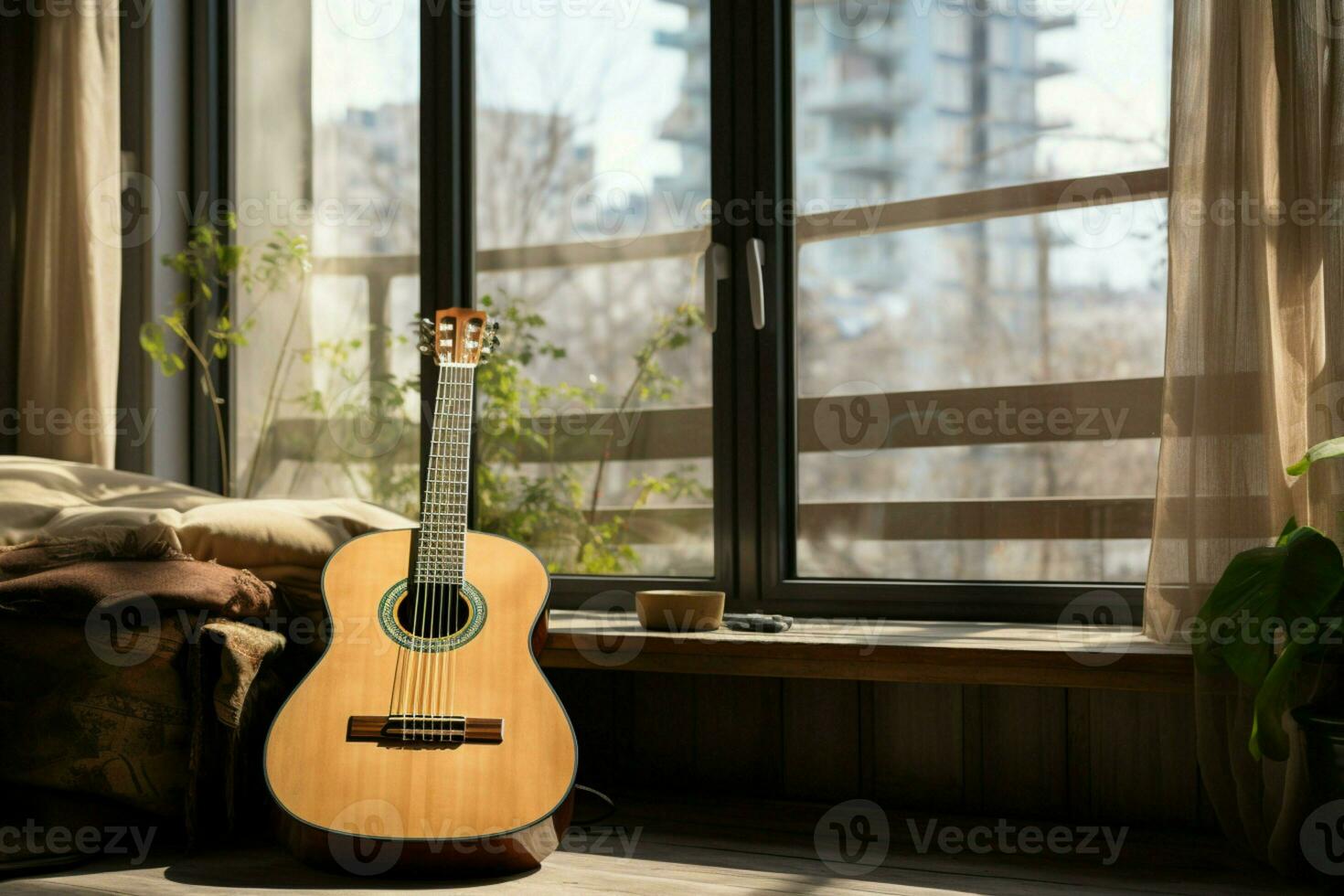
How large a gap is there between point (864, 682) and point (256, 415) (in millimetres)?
1576

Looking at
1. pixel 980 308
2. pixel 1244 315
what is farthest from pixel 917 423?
pixel 1244 315

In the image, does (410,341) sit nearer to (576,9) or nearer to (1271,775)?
(576,9)

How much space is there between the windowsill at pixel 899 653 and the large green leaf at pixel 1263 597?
13cm

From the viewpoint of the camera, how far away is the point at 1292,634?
150 centimetres

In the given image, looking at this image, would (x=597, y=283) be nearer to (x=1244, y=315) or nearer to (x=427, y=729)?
Answer: (x=427, y=729)

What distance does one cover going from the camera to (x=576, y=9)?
2.54m

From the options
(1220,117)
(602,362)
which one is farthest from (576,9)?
(1220,117)
